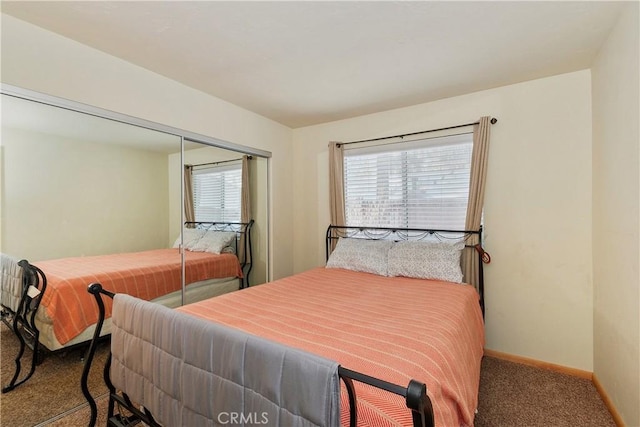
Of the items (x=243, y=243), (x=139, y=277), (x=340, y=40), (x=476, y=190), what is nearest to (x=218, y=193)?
(x=243, y=243)

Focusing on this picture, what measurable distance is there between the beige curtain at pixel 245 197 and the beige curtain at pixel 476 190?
228cm

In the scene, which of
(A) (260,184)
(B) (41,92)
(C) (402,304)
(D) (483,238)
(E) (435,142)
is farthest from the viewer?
(A) (260,184)

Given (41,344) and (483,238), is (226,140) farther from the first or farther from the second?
(483,238)

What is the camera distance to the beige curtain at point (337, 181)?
11.5ft

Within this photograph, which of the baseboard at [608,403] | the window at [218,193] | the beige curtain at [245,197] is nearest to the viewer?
the baseboard at [608,403]

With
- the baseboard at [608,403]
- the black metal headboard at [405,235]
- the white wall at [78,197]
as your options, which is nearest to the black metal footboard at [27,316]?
the white wall at [78,197]

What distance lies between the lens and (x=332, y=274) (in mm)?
2867

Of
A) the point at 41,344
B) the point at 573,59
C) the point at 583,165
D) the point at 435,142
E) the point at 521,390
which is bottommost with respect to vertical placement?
the point at 521,390

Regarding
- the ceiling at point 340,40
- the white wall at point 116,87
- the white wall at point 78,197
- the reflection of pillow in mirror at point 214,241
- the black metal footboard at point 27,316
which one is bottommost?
the black metal footboard at point 27,316

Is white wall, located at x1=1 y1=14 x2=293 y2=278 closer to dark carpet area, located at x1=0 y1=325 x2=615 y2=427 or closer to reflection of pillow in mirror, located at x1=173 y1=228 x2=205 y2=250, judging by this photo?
reflection of pillow in mirror, located at x1=173 y1=228 x2=205 y2=250

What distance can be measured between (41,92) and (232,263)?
6.73 ft

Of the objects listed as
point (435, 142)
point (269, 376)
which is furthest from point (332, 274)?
point (269, 376)

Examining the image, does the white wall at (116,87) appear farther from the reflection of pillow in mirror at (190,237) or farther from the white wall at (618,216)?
the white wall at (618,216)

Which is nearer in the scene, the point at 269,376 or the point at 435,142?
the point at 269,376
